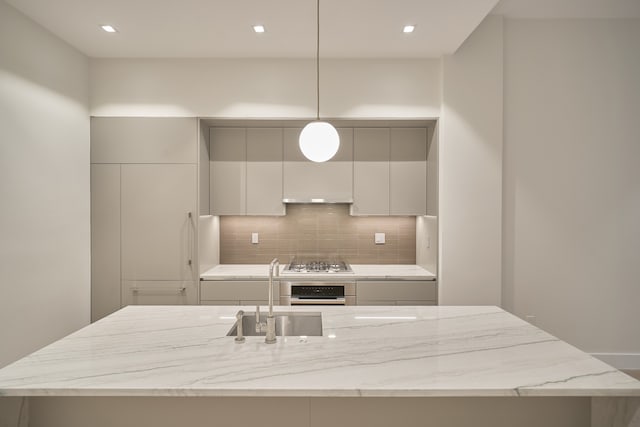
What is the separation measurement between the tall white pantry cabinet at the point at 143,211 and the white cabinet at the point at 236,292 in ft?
0.40

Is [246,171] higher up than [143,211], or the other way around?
A: [246,171]

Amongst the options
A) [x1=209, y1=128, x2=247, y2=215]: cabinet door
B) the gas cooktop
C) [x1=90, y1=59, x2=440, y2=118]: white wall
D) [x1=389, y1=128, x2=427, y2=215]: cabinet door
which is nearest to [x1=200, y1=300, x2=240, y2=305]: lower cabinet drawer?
the gas cooktop

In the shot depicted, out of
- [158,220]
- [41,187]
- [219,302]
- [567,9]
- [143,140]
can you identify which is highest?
Result: [567,9]

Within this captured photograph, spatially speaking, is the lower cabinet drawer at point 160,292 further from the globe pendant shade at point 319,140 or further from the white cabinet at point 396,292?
the globe pendant shade at point 319,140

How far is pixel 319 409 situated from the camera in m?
1.49

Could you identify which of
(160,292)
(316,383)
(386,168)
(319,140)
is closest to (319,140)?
(319,140)

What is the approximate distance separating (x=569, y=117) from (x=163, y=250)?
378cm

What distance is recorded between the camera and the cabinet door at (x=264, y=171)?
3781 mm

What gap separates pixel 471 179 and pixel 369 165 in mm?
926

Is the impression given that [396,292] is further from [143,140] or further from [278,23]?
[143,140]

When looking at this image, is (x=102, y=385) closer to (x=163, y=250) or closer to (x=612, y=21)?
(x=163, y=250)

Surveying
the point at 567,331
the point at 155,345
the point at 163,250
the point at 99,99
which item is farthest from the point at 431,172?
the point at 99,99

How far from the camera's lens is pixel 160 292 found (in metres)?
3.50

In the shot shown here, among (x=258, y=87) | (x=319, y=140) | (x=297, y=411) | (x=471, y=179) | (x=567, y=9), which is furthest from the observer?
(x=258, y=87)
